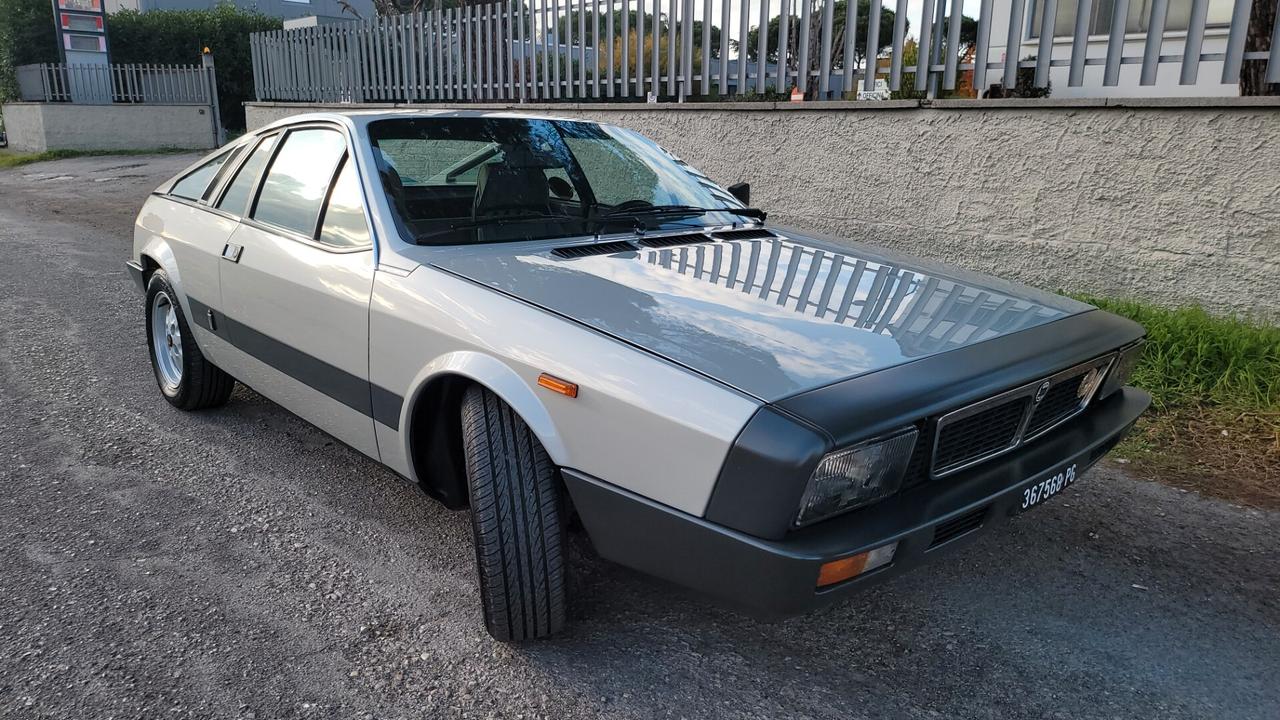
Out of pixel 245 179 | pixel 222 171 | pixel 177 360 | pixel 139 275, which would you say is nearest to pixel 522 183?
pixel 245 179

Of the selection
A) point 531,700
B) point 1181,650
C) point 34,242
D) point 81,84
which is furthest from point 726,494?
point 81,84

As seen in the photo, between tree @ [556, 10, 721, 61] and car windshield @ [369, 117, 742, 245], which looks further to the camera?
tree @ [556, 10, 721, 61]

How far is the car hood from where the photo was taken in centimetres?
219

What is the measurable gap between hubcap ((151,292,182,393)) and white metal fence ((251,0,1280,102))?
4305mm

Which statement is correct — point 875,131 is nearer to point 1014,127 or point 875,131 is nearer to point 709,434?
point 1014,127

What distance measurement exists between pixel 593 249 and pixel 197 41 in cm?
2516

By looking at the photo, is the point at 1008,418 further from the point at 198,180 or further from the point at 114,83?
the point at 114,83

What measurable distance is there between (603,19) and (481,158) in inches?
203

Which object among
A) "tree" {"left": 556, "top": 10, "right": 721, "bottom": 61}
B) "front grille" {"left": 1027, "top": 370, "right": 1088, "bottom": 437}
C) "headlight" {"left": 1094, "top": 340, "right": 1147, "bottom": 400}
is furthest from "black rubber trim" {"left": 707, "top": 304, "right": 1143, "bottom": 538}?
"tree" {"left": 556, "top": 10, "right": 721, "bottom": 61}

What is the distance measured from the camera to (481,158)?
3393mm

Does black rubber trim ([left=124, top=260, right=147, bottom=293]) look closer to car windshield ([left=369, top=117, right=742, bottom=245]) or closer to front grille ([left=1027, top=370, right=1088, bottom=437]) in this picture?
car windshield ([left=369, top=117, right=742, bottom=245])

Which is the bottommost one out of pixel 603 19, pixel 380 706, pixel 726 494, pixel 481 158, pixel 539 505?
→ pixel 380 706

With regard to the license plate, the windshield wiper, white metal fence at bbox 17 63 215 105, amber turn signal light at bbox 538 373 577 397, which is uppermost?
white metal fence at bbox 17 63 215 105

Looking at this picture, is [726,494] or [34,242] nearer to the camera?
[726,494]
